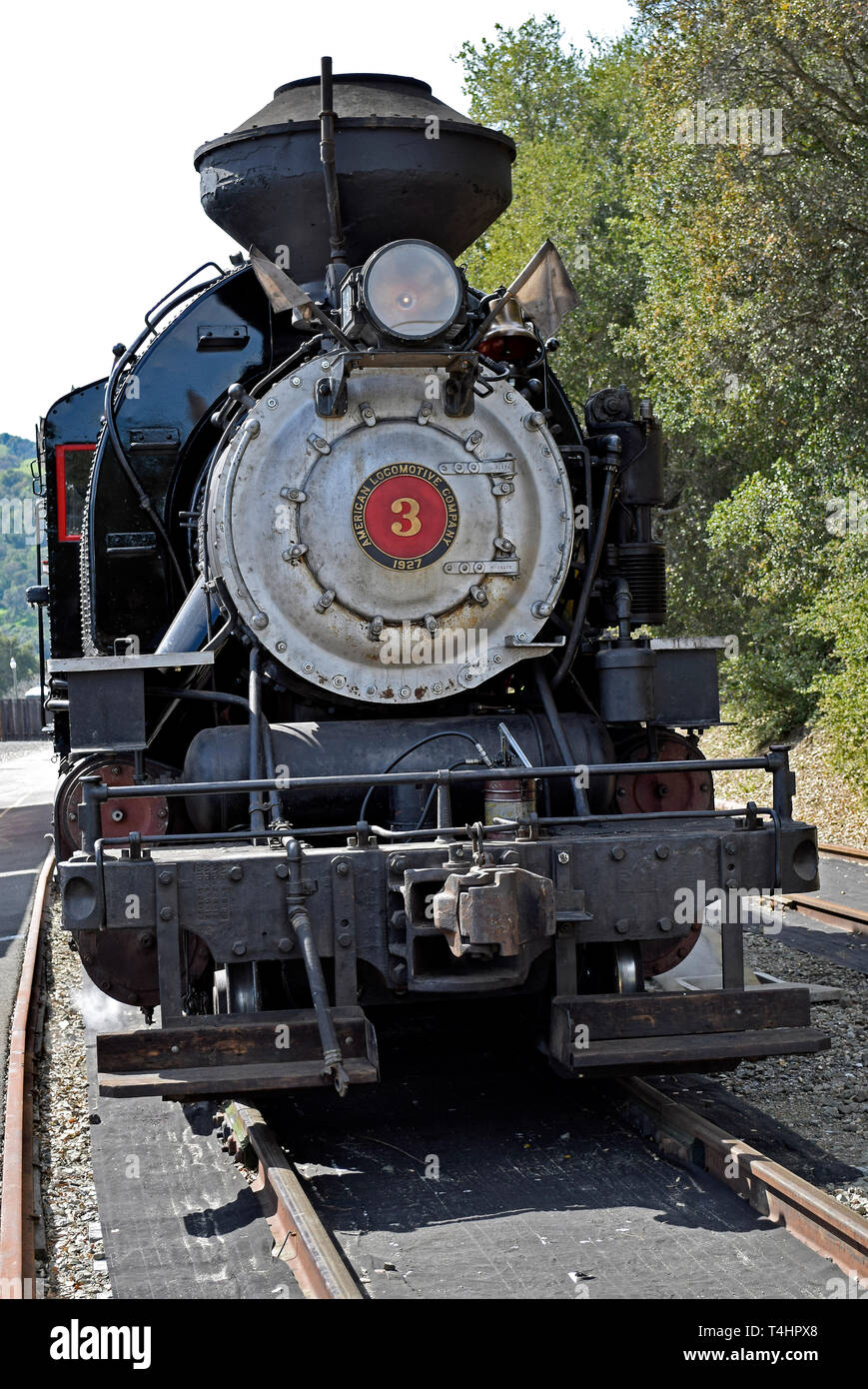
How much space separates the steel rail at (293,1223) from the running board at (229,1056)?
0.29m

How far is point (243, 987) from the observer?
17.0 feet

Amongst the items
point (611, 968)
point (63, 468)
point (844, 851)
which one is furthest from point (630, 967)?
point (844, 851)

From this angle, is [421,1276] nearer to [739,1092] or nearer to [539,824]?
[539,824]

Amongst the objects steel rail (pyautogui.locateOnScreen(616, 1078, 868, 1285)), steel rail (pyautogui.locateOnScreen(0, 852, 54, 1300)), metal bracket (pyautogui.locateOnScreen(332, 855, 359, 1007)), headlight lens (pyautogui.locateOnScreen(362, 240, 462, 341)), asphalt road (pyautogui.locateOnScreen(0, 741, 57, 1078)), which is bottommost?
asphalt road (pyautogui.locateOnScreen(0, 741, 57, 1078))

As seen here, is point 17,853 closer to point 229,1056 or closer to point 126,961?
point 126,961

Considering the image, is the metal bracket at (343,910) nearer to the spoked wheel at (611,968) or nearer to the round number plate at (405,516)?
the spoked wheel at (611,968)

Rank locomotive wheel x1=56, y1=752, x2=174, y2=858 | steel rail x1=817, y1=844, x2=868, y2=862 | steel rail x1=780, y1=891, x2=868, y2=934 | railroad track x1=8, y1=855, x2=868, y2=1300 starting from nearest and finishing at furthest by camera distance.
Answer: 1. railroad track x1=8, y1=855, x2=868, y2=1300
2. locomotive wheel x1=56, y1=752, x2=174, y2=858
3. steel rail x1=780, y1=891, x2=868, y2=934
4. steel rail x1=817, y1=844, x2=868, y2=862

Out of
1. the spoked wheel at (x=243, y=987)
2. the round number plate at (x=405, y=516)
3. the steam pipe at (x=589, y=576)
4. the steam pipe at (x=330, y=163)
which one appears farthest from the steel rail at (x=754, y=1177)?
the steam pipe at (x=330, y=163)

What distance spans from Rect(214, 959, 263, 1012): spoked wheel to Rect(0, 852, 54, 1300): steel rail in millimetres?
901

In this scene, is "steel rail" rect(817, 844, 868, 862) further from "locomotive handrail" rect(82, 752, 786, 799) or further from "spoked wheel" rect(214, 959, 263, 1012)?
"spoked wheel" rect(214, 959, 263, 1012)

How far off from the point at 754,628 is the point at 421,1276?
657 inches

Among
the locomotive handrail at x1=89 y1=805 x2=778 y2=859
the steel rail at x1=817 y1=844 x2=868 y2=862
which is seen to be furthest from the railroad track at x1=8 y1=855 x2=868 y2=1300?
the steel rail at x1=817 y1=844 x2=868 y2=862

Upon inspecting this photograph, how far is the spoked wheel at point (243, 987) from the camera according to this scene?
513 centimetres

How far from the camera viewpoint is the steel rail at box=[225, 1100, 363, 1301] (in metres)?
3.77
